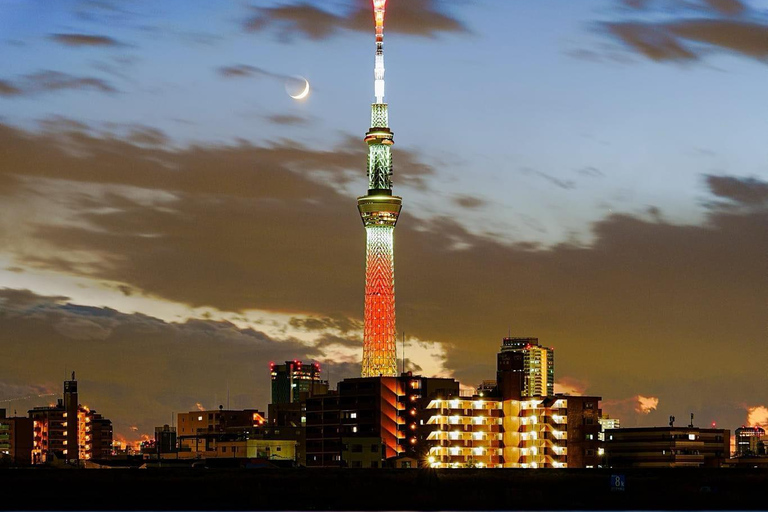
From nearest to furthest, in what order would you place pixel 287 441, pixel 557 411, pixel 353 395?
pixel 557 411 < pixel 353 395 < pixel 287 441

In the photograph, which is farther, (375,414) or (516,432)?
(375,414)

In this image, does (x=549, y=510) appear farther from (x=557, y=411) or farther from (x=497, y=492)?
(x=557, y=411)

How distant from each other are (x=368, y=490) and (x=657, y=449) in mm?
48004

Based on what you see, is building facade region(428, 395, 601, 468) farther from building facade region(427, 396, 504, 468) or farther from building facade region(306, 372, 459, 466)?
building facade region(306, 372, 459, 466)

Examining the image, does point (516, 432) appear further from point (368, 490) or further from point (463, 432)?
point (368, 490)

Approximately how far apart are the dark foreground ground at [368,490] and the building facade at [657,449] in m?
21.2

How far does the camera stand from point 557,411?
153 meters

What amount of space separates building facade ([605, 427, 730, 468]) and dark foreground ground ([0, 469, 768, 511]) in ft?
69.5

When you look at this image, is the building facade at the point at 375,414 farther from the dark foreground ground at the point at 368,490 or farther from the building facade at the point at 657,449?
the dark foreground ground at the point at 368,490

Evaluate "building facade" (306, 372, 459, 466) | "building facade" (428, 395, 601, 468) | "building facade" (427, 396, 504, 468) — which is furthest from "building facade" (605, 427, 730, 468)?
"building facade" (306, 372, 459, 466)

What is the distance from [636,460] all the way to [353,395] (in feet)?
119

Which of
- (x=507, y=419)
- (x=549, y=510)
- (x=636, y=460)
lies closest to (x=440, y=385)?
(x=507, y=419)

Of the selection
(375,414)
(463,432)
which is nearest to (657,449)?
(463,432)

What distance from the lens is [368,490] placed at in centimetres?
12406
